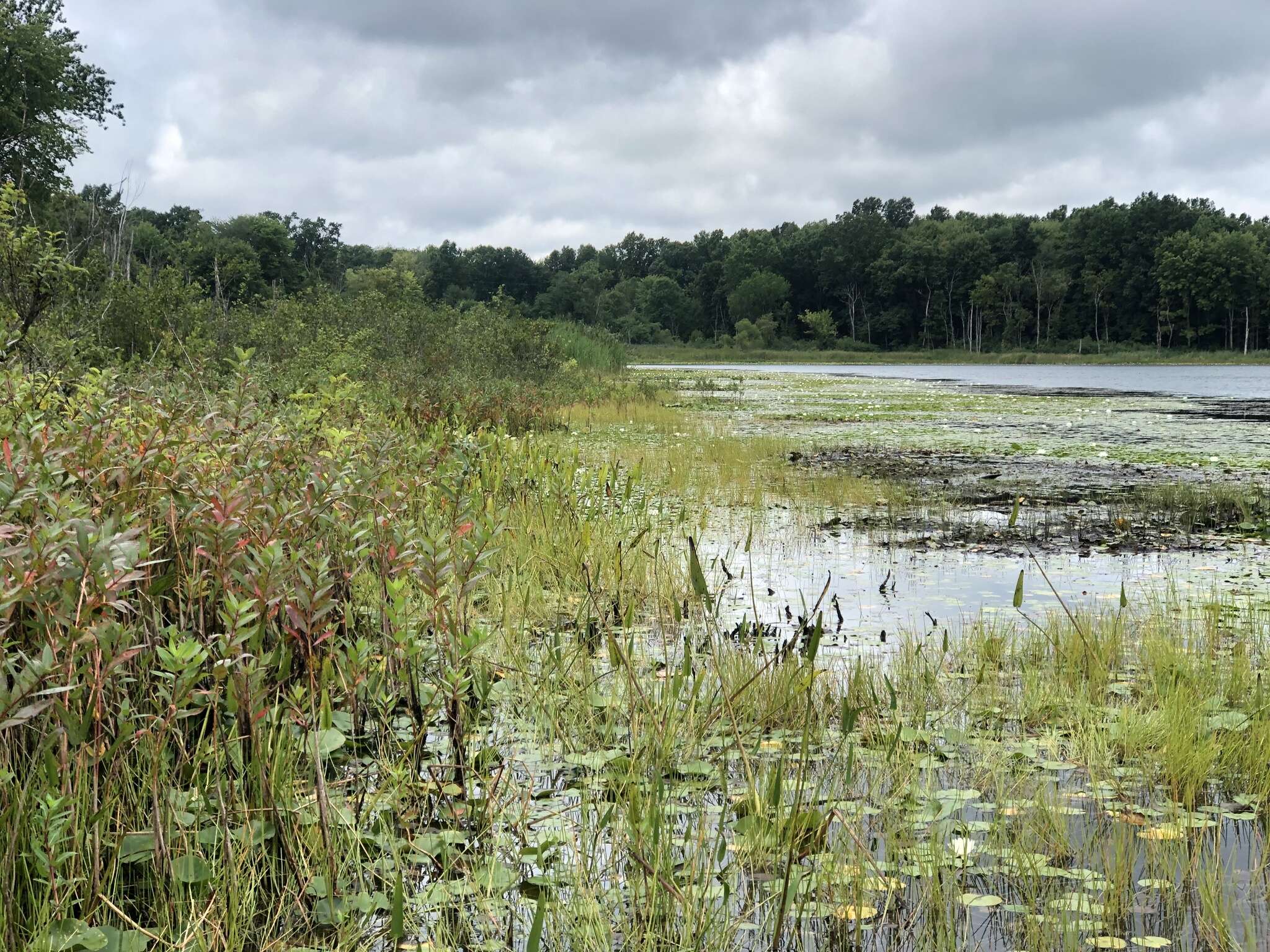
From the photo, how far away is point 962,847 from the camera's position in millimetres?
2371

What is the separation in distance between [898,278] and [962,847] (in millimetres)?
100122

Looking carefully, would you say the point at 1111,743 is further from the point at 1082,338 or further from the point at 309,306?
the point at 1082,338

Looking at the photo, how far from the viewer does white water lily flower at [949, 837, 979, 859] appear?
2.32 metres

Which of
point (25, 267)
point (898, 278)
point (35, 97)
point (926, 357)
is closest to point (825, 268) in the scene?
point (898, 278)

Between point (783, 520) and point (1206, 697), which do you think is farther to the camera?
point (783, 520)

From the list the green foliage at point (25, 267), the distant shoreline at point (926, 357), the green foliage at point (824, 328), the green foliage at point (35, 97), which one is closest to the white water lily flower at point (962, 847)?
the green foliage at point (25, 267)

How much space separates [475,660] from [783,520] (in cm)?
494

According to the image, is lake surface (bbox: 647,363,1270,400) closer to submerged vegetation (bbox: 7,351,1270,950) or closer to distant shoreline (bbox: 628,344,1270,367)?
distant shoreline (bbox: 628,344,1270,367)

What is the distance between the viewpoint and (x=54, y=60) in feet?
83.1

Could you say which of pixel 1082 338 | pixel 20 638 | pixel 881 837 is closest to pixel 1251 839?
pixel 881 837

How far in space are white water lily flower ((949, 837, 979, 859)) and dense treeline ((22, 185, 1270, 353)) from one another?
5253cm

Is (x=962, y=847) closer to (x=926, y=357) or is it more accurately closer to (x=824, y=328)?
(x=926, y=357)

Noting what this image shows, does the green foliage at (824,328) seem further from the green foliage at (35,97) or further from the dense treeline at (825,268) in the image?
the green foliage at (35,97)

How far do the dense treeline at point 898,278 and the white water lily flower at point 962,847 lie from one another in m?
52.5
